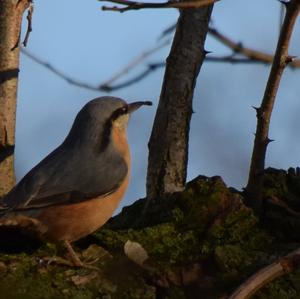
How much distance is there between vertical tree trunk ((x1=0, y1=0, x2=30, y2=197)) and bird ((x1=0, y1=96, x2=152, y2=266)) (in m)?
0.23

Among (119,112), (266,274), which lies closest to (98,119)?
(119,112)

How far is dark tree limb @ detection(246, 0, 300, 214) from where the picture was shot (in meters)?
3.06

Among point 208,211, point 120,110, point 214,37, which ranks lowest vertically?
point 208,211

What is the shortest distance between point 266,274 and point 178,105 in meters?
1.02

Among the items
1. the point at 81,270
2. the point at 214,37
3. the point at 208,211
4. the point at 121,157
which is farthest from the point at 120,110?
the point at 81,270

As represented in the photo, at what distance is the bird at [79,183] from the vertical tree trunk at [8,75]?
231mm

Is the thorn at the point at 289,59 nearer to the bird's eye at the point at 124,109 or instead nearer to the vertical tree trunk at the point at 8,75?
the bird's eye at the point at 124,109

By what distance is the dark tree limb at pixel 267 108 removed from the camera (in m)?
3.06

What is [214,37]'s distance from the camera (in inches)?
143

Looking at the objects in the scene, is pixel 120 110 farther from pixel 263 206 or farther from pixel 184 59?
pixel 263 206

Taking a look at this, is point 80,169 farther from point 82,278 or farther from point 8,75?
point 82,278

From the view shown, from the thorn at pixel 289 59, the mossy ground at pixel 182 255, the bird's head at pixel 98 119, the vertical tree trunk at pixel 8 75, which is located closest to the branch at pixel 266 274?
the mossy ground at pixel 182 255

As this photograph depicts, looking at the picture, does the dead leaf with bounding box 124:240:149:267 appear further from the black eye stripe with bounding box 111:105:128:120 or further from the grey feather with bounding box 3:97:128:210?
the black eye stripe with bounding box 111:105:128:120

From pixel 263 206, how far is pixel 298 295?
503mm
